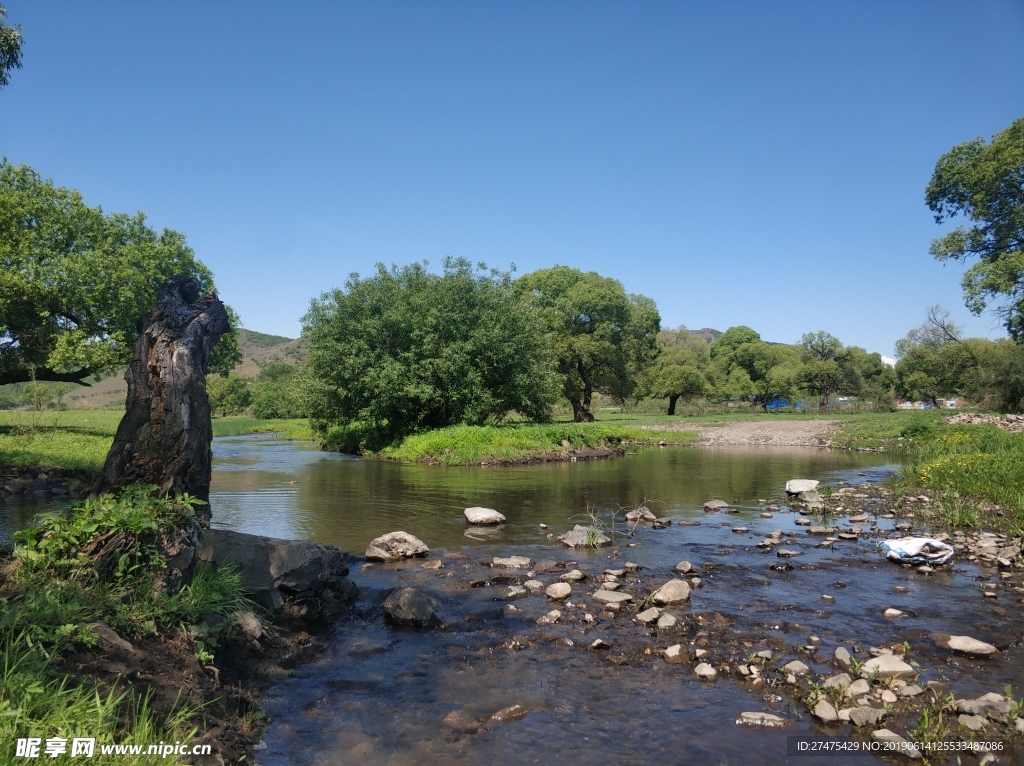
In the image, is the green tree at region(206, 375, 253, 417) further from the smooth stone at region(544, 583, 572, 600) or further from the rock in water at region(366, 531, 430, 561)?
the smooth stone at region(544, 583, 572, 600)

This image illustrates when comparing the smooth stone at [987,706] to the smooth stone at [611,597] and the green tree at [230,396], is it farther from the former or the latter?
the green tree at [230,396]

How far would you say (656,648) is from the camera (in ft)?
24.3

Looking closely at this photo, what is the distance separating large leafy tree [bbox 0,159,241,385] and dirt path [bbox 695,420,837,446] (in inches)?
1452

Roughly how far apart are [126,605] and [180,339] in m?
3.08

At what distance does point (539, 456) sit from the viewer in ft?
104

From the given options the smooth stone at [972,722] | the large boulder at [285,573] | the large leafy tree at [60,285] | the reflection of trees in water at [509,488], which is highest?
the large leafy tree at [60,285]

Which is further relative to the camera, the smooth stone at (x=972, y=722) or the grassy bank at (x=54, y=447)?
the grassy bank at (x=54, y=447)

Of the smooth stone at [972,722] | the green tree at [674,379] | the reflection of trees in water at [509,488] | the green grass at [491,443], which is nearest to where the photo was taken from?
the smooth stone at [972,722]

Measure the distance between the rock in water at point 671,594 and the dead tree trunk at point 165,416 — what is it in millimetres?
6206

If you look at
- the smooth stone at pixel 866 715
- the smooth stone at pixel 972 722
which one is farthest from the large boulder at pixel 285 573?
the smooth stone at pixel 972 722

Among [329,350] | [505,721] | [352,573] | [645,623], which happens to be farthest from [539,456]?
[505,721]

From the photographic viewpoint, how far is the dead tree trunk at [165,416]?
6.77 m

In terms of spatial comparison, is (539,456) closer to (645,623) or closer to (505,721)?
(645,623)

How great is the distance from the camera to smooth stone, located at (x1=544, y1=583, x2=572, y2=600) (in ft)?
30.2
